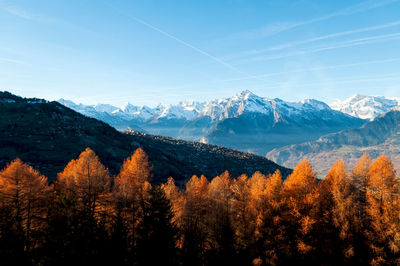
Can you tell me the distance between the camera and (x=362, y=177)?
159 ft

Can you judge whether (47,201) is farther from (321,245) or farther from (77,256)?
(321,245)

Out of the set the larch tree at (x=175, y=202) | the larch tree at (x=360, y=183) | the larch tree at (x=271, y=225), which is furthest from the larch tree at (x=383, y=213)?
the larch tree at (x=175, y=202)

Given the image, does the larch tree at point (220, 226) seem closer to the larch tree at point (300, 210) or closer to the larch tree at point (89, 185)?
the larch tree at point (300, 210)

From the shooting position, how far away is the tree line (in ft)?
124

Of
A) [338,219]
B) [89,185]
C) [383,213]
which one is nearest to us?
[383,213]

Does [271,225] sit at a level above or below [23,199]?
below

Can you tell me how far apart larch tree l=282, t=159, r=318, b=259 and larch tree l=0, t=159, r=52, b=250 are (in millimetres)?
44281

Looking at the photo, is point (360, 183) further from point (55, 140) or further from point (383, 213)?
point (55, 140)

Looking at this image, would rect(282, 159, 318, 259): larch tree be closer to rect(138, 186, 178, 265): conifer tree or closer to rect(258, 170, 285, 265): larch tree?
rect(258, 170, 285, 265): larch tree

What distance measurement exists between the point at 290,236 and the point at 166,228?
968 inches

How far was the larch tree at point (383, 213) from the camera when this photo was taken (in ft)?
136

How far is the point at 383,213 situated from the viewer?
43156 millimetres

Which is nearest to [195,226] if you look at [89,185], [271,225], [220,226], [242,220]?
[220,226]

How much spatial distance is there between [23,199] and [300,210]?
49.6 m
